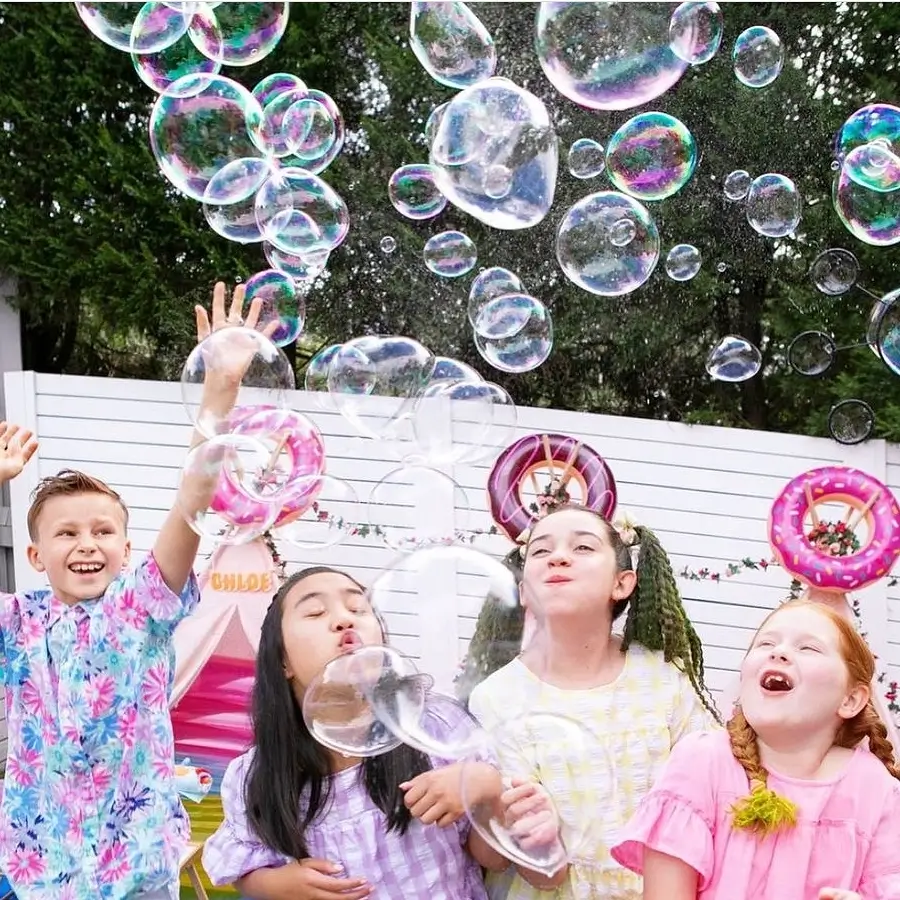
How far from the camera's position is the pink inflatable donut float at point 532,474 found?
294 cm

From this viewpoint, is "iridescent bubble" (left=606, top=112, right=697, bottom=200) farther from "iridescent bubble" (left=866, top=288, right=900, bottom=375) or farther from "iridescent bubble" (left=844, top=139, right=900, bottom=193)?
"iridescent bubble" (left=866, top=288, right=900, bottom=375)

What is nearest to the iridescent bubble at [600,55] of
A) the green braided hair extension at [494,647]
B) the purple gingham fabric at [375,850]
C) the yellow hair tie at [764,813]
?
the green braided hair extension at [494,647]

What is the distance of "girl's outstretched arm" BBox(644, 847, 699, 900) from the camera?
1470mm

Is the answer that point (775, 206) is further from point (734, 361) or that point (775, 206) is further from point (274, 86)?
point (274, 86)

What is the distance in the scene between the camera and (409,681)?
170 centimetres

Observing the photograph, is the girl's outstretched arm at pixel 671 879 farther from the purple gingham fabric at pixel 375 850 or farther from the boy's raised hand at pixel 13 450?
the boy's raised hand at pixel 13 450

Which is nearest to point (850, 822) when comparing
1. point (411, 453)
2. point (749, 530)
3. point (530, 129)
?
point (530, 129)

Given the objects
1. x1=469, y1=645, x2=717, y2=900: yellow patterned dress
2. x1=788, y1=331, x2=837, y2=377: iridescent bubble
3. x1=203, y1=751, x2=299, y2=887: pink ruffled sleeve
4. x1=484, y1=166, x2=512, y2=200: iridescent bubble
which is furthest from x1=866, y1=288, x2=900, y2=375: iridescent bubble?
x1=203, y1=751, x2=299, y2=887: pink ruffled sleeve

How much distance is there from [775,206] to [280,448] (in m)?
2.15

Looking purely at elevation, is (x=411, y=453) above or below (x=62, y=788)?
above

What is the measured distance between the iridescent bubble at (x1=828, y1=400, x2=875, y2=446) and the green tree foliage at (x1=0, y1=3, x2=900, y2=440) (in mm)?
935

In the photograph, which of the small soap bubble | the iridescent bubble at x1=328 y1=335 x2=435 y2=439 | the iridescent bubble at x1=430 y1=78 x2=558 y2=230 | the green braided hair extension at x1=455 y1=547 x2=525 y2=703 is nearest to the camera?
the green braided hair extension at x1=455 y1=547 x2=525 y2=703

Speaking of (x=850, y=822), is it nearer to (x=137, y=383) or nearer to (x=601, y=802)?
(x=601, y=802)

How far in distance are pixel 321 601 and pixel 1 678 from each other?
598 mm
